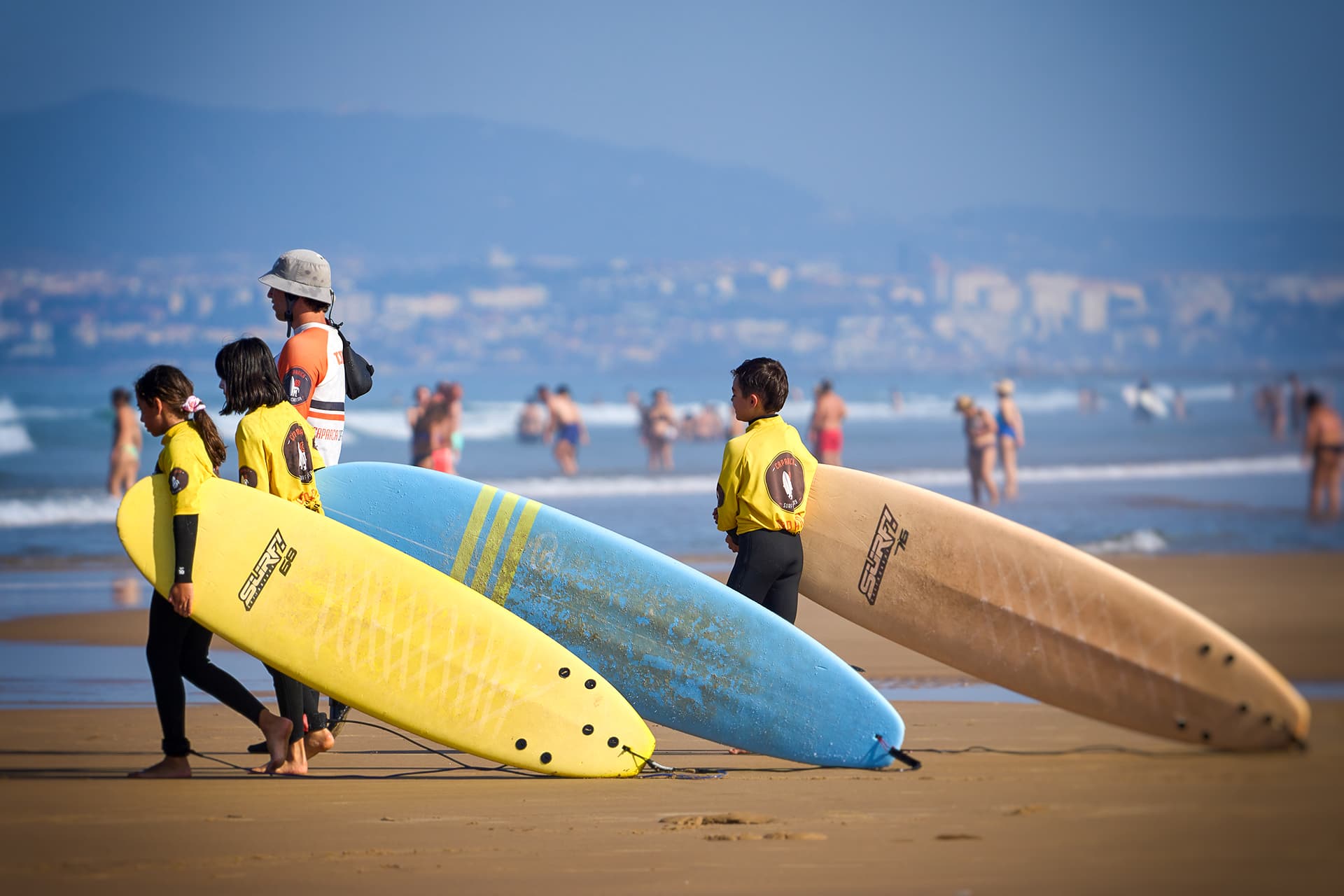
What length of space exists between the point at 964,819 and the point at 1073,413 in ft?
157

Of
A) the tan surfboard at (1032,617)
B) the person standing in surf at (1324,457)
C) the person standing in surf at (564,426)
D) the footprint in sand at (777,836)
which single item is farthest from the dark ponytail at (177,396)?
the person standing in surf at (564,426)

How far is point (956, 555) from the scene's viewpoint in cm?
500

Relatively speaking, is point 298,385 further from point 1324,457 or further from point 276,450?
point 1324,457

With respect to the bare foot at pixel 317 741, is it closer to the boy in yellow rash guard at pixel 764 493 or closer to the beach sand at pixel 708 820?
the beach sand at pixel 708 820

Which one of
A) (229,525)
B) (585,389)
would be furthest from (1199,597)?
(585,389)

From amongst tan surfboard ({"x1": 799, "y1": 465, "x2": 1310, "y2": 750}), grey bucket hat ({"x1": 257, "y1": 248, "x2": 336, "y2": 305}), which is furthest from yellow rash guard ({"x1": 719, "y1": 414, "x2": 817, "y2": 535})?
grey bucket hat ({"x1": 257, "y1": 248, "x2": 336, "y2": 305})

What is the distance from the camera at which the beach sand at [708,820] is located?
309 cm

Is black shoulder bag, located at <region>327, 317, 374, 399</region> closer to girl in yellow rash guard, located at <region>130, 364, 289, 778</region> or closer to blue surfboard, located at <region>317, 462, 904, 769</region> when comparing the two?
blue surfboard, located at <region>317, 462, 904, 769</region>

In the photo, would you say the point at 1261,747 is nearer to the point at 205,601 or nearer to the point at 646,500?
the point at 205,601

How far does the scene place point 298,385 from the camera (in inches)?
178

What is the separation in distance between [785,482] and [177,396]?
74.5 inches

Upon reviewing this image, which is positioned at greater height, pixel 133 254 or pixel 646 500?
pixel 133 254

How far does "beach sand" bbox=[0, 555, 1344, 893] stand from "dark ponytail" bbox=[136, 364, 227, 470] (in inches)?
39.2

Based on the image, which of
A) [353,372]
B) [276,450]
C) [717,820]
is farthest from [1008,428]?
[717,820]
